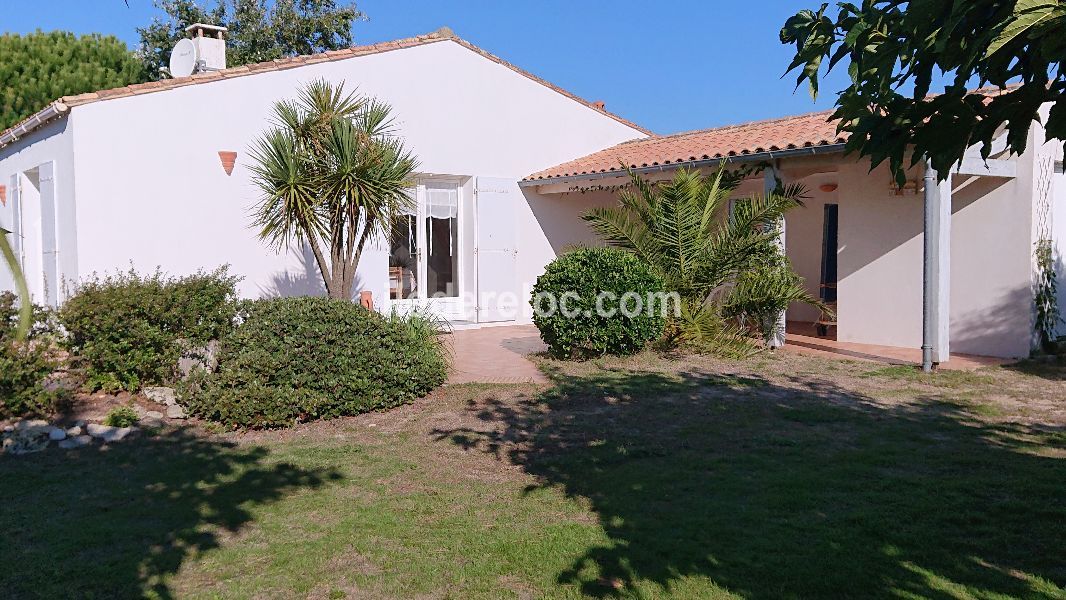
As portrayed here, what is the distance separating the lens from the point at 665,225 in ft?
35.6

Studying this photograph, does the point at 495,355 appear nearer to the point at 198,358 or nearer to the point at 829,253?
the point at 198,358

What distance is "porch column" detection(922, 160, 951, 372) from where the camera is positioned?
9430 millimetres

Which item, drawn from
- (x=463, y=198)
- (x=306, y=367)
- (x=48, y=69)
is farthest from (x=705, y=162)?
(x=48, y=69)

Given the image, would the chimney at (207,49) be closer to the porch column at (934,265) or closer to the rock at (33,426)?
the rock at (33,426)

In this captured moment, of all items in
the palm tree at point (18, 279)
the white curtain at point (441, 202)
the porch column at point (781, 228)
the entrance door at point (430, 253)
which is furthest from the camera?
the white curtain at point (441, 202)

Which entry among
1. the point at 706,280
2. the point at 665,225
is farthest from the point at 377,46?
the point at 706,280

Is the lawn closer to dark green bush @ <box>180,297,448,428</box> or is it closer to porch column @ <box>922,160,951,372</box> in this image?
dark green bush @ <box>180,297,448,428</box>

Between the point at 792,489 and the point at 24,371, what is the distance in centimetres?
605

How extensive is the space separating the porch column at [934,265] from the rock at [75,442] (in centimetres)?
830

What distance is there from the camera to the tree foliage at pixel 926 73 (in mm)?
3186

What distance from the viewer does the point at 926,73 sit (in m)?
3.52

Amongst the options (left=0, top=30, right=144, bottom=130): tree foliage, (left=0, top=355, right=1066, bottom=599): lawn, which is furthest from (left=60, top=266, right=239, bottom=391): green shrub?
(left=0, top=30, right=144, bottom=130): tree foliage

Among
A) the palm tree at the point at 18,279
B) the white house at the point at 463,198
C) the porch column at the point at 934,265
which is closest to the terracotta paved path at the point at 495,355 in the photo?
the white house at the point at 463,198

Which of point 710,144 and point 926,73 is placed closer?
point 926,73
